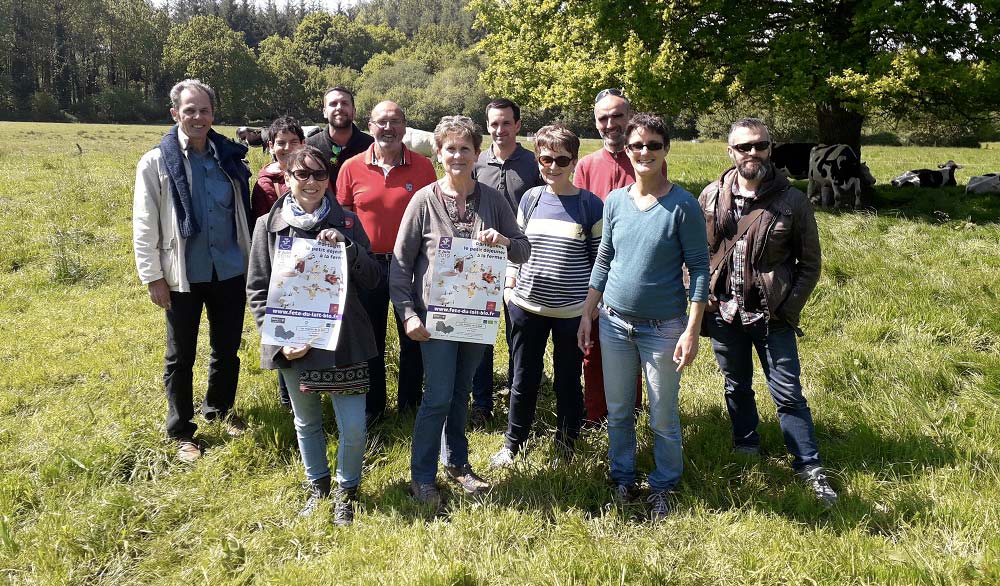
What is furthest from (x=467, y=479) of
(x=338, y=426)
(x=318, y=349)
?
(x=318, y=349)

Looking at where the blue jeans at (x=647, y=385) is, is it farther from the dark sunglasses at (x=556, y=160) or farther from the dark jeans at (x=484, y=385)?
the dark jeans at (x=484, y=385)

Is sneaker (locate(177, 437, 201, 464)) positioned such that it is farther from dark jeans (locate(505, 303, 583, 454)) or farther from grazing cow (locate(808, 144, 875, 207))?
grazing cow (locate(808, 144, 875, 207))

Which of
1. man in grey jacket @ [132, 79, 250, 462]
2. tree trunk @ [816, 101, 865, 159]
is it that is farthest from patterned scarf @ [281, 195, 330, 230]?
tree trunk @ [816, 101, 865, 159]

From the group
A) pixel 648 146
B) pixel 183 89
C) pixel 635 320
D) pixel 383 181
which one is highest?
pixel 183 89

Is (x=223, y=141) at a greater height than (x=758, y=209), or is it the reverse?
(x=223, y=141)

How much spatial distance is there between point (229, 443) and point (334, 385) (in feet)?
4.78

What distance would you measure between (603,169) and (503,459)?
6.98 ft

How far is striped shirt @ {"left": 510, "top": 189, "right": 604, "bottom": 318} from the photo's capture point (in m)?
3.95

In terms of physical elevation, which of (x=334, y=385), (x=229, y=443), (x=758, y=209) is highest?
(x=758, y=209)

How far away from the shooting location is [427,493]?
3.83 m

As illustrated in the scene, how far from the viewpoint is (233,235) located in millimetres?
4539

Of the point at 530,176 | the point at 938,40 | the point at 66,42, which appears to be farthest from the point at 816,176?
the point at 66,42

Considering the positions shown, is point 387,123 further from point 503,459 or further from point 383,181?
point 503,459

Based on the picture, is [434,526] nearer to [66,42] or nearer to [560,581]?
[560,581]
